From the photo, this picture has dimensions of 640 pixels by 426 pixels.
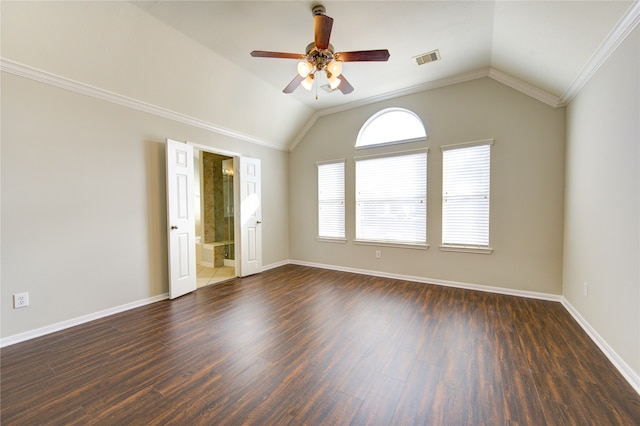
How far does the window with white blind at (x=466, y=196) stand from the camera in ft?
12.3

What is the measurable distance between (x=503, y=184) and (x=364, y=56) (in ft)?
8.99

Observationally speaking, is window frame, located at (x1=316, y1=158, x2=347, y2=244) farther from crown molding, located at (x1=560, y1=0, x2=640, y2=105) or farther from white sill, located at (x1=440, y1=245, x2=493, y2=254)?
crown molding, located at (x1=560, y1=0, x2=640, y2=105)

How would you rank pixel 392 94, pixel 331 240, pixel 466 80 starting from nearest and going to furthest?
pixel 466 80, pixel 392 94, pixel 331 240

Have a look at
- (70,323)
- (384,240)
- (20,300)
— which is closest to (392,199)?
(384,240)

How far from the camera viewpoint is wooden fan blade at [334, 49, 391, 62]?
231cm

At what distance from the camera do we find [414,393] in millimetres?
1755

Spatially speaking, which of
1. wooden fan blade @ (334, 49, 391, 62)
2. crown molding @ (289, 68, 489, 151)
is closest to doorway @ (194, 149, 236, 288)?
crown molding @ (289, 68, 489, 151)

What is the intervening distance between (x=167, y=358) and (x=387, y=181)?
3.94 m

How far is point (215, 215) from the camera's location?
19.8 ft

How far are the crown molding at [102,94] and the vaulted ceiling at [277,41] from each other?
0.06 metres

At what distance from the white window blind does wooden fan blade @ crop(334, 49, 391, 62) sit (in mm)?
2636

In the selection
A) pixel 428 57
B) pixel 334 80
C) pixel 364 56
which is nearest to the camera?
pixel 364 56

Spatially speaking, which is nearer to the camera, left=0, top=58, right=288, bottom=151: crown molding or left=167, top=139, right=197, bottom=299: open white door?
left=0, top=58, right=288, bottom=151: crown molding

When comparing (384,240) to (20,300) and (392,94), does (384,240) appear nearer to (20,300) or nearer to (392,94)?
(392,94)
